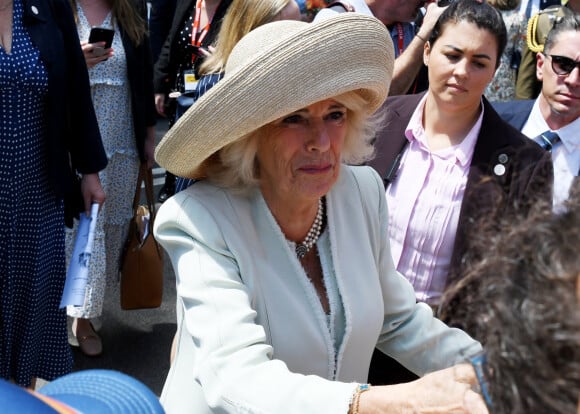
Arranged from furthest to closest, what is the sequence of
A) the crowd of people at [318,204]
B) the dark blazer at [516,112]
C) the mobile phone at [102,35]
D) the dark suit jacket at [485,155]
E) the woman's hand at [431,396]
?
1. the mobile phone at [102,35]
2. the dark blazer at [516,112]
3. the dark suit jacket at [485,155]
4. the woman's hand at [431,396]
5. the crowd of people at [318,204]

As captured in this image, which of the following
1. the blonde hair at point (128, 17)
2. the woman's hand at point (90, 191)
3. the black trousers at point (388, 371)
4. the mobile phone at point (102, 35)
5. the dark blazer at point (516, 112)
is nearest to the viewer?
the black trousers at point (388, 371)

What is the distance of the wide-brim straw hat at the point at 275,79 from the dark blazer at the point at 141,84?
7.47 ft

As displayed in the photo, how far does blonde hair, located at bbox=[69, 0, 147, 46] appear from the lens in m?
4.06

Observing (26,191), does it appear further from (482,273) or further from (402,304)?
(482,273)

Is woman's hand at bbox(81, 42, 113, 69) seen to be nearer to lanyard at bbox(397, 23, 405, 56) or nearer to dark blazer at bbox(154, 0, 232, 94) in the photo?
dark blazer at bbox(154, 0, 232, 94)

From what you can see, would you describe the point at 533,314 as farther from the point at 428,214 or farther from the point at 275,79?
the point at 428,214

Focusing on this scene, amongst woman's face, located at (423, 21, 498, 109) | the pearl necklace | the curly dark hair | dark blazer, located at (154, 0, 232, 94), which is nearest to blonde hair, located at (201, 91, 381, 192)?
the pearl necklace

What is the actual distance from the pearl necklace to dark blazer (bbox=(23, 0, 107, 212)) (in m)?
1.40

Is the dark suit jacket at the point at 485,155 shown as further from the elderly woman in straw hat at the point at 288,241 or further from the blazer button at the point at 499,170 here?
the elderly woman in straw hat at the point at 288,241

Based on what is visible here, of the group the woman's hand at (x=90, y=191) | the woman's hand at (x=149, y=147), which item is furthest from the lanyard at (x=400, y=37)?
the woman's hand at (x=90, y=191)

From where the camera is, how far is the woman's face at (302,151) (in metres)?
2.00

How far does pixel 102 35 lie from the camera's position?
12.8 ft

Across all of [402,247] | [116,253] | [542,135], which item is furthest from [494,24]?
[116,253]

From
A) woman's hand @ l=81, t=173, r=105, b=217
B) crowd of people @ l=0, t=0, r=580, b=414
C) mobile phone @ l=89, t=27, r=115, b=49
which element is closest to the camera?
crowd of people @ l=0, t=0, r=580, b=414
